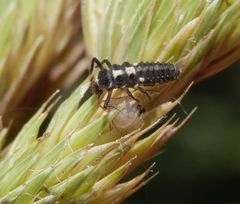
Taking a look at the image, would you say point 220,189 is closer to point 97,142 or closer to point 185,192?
point 185,192

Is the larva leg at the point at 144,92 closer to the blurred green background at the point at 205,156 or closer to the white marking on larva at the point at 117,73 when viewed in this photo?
the white marking on larva at the point at 117,73

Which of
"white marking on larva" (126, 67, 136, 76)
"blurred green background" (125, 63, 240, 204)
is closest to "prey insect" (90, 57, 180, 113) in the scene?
"white marking on larva" (126, 67, 136, 76)

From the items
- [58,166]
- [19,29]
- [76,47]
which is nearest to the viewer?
[58,166]

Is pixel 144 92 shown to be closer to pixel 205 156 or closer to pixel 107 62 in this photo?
pixel 107 62

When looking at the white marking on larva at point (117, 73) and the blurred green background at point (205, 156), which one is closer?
the white marking on larva at point (117, 73)

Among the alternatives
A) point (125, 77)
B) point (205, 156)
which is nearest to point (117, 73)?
point (125, 77)

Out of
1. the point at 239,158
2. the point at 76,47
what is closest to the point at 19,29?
the point at 76,47

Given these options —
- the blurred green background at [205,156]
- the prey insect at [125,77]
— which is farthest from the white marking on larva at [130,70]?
the blurred green background at [205,156]
